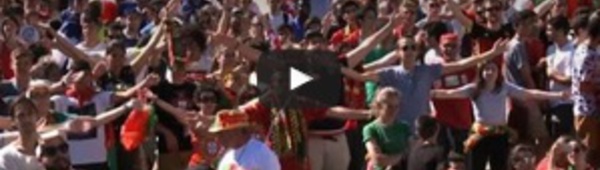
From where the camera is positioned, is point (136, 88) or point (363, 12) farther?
point (363, 12)

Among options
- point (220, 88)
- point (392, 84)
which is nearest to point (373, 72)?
point (392, 84)

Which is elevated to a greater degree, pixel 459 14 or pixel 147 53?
pixel 459 14

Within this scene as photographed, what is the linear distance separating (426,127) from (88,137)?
7.77ft

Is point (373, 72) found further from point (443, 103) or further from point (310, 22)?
point (310, 22)

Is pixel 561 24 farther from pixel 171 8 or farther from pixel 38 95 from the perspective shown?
pixel 38 95

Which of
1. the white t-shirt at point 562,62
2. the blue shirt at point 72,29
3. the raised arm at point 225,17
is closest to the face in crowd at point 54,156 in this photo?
the raised arm at point 225,17

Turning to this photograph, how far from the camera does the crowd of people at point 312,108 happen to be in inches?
446

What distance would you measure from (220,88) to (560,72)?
3081 millimetres

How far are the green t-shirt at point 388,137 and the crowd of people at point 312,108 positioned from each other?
0.03 ft

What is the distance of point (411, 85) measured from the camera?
12844 millimetres

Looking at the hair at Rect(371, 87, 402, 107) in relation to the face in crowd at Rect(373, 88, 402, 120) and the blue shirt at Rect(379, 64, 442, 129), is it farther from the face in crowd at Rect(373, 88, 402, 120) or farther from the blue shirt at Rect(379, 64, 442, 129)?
the blue shirt at Rect(379, 64, 442, 129)

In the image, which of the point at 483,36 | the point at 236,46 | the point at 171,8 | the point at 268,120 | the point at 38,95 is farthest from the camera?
the point at 171,8

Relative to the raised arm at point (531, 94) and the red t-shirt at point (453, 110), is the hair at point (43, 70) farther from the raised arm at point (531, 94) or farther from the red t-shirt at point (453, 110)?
the raised arm at point (531, 94)

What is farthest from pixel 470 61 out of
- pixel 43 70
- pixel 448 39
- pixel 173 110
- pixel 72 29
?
pixel 72 29
